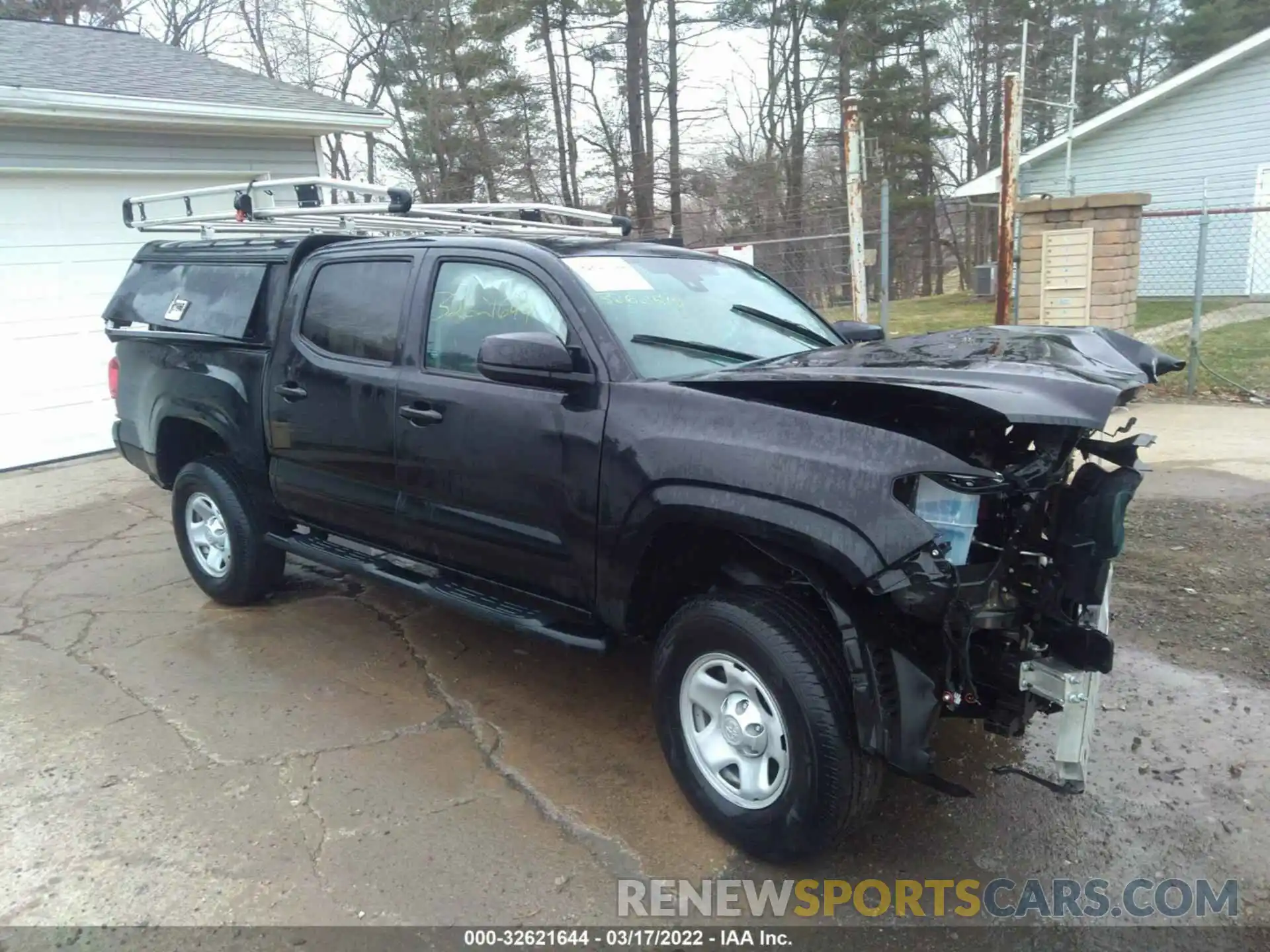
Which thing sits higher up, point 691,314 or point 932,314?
point 691,314

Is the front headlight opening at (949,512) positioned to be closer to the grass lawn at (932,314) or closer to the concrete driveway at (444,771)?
the concrete driveway at (444,771)

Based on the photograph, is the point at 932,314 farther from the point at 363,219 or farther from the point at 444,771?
the point at 444,771

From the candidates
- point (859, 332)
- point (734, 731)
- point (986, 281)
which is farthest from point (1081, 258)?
point (986, 281)

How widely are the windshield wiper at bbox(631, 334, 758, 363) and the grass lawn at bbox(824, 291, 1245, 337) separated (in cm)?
943

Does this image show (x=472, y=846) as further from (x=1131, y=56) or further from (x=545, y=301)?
(x=1131, y=56)

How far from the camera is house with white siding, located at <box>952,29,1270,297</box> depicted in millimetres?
16516

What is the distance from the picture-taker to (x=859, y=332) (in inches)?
183

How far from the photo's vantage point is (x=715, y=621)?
115 inches

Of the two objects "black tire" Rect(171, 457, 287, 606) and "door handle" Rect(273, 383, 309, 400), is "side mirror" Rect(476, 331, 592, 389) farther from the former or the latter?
"black tire" Rect(171, 457, 287, 606)

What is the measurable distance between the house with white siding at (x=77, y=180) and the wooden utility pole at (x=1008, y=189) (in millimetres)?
7377

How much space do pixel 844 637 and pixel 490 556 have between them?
156 centimetres

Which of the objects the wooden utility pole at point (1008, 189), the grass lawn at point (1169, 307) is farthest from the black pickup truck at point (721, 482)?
the grass lawn at point (1169, 307)

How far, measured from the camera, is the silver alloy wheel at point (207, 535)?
505 centimetres

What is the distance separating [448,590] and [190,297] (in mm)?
2425
